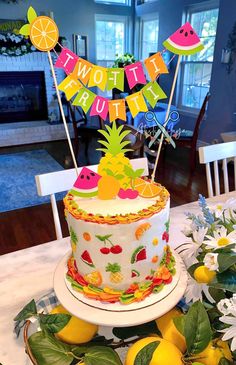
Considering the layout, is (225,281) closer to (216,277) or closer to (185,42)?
(216,277)

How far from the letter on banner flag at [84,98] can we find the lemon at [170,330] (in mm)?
555

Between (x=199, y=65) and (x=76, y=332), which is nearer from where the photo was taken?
(x=76, y=332)

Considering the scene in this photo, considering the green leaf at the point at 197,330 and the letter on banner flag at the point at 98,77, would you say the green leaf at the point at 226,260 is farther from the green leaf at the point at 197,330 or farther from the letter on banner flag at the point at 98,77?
the letter on banner flag at the point at 98,77

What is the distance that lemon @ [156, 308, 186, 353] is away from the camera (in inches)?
25.0

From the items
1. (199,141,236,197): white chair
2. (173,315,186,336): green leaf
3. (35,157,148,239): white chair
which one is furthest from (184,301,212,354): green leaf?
(199,141,236,197): white chair

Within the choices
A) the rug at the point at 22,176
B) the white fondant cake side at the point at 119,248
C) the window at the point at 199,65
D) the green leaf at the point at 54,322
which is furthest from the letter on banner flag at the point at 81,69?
the window at the point at 199,65

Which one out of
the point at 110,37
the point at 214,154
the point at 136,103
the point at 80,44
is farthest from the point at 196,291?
the point at 110,37

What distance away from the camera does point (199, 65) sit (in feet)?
15.6

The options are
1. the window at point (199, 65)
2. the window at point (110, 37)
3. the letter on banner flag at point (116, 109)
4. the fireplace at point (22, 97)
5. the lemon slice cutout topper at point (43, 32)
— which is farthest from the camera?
the window at point (110, 37)

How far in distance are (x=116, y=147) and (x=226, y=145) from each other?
41.8 inches

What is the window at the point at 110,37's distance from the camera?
5.81 m

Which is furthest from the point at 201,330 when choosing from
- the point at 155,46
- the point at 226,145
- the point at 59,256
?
the point at 155,46

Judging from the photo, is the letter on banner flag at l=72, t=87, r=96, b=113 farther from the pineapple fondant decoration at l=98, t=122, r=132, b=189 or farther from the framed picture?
the framed picture

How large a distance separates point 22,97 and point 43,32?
5198 mm
